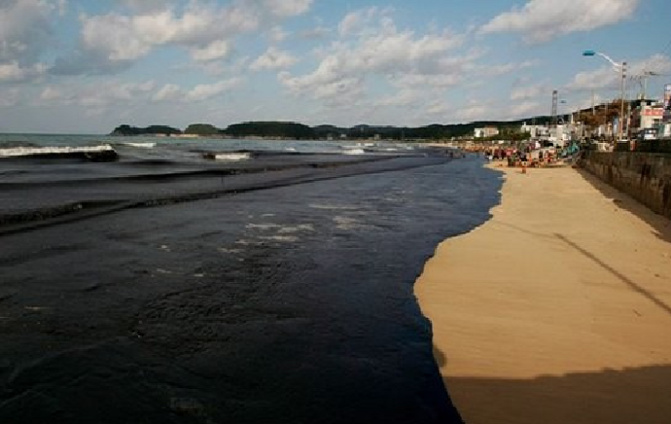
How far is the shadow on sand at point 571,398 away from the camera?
4.76 m

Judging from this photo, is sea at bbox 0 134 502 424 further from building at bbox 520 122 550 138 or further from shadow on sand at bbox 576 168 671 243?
building at bbox 520 122 550 138

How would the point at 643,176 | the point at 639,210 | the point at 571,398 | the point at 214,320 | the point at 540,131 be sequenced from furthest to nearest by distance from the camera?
the point at 540,131
the point at 643,176
the point at 639,210
the point at 214,320
the point at 571,398

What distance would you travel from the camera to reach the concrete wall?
1689 centimetres

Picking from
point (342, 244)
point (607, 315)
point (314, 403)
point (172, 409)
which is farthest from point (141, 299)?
point (607, 315)

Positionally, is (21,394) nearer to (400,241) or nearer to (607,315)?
(607,315)

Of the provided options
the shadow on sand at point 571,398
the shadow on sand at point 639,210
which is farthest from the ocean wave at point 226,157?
the shadow on sand at point 571,398

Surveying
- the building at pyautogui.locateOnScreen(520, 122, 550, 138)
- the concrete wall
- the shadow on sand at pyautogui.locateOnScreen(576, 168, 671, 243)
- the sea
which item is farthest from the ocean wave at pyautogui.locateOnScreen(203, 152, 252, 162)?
the building at pyautogui.locateOnScreen(520, 122, 550, 138)

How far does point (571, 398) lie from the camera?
512 cm

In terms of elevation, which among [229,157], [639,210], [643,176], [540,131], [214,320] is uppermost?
[540,131]

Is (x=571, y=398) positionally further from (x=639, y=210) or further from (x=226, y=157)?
(x=226, y=157)

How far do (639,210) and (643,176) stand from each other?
7.23 ft

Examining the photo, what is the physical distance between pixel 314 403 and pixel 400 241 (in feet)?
28.0

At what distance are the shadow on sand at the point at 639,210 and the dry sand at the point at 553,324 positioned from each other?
0.47 m

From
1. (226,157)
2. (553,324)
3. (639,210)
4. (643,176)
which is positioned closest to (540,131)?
(226,157)
